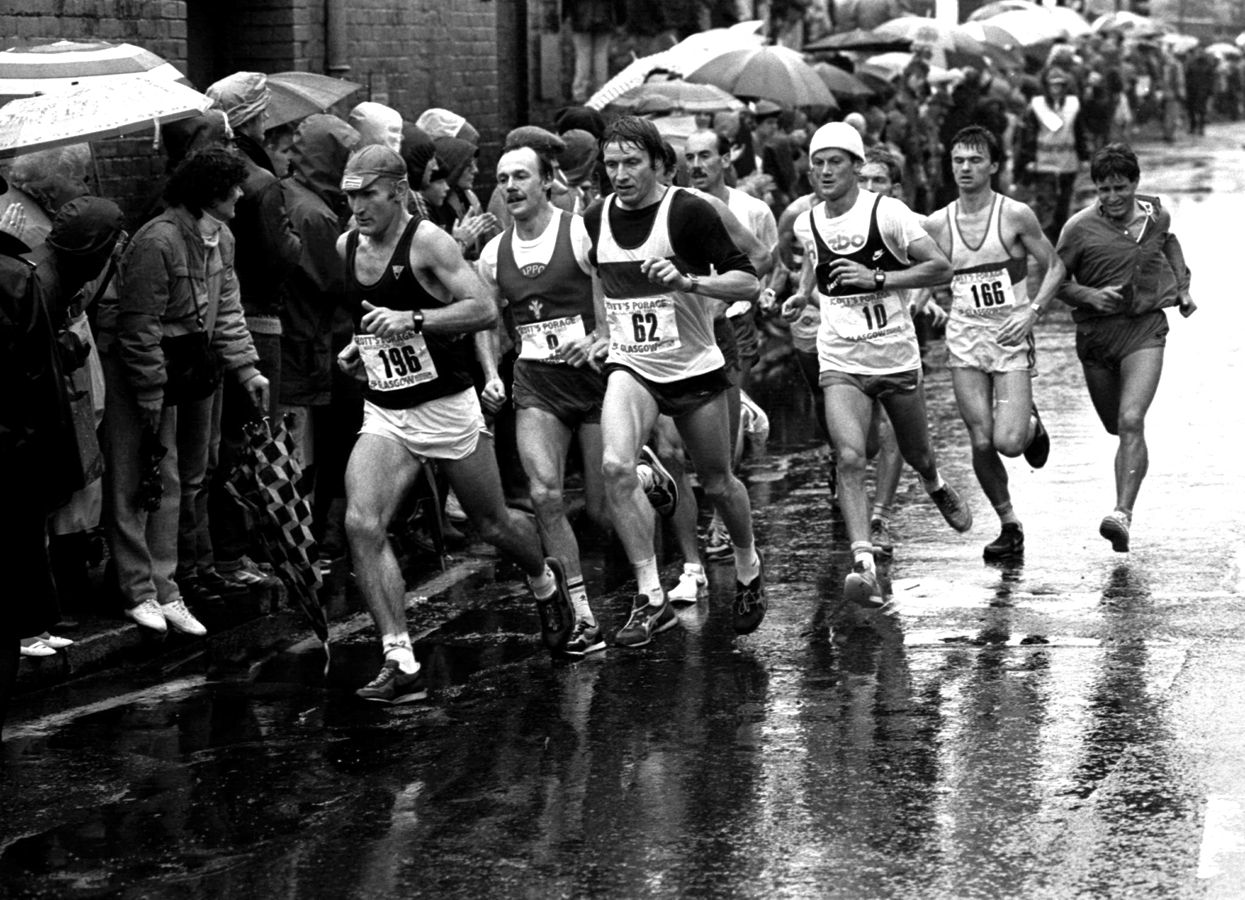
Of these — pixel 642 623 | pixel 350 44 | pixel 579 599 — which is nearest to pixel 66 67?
pixel 579 599

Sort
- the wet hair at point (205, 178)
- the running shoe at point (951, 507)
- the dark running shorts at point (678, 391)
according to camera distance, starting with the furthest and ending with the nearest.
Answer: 1. the running shoe at point (951, 507)
2. the wet hair at point (205, 178)
3. the dark running shorts at point (678, 391)

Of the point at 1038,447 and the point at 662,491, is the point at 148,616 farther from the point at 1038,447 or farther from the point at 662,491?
the point at 1038,447

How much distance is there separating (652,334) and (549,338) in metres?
0.45

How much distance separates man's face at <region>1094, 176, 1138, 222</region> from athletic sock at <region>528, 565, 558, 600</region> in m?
3.55

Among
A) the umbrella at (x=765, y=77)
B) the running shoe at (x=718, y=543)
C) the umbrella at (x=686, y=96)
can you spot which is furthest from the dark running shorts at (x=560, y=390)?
the umbrella at (x=765, y=77)

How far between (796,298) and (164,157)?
3712 mm

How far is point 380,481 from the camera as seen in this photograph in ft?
25.7

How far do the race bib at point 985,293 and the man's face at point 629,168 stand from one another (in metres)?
2.24

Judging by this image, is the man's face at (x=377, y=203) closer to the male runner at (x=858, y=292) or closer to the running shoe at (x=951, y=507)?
the male runner at (x=858, y=292)

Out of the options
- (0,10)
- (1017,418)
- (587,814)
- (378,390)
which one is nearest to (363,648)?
(378,390)

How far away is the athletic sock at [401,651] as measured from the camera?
7672mm

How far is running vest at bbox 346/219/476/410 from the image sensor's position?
7.87 meters

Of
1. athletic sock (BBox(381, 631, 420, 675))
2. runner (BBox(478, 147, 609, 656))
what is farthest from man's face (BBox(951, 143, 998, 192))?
athletic sock (BBox(381, 631, 420, 675))

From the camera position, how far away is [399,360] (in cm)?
790
